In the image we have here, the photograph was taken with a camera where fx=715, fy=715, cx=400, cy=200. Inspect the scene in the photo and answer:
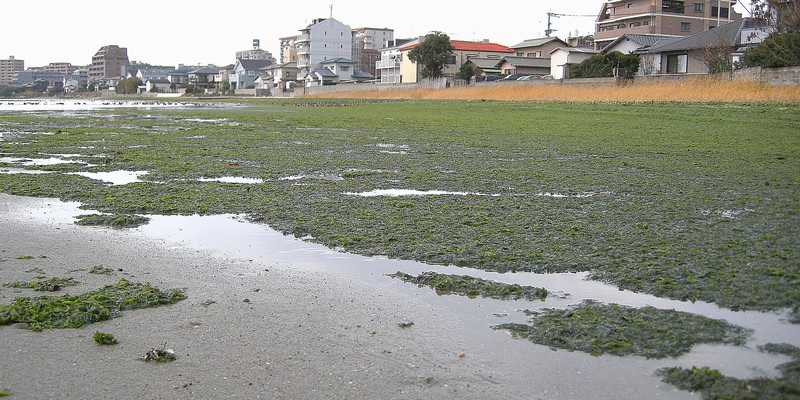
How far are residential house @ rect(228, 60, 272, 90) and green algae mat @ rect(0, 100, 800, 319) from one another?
10417 centimetres

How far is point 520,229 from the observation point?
518 cm

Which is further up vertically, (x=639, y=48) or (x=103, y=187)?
(x=639, y=48)

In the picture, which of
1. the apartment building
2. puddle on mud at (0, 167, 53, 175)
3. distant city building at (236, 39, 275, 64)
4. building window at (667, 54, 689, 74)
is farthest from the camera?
distant city building at (236, 39, 275, 64)

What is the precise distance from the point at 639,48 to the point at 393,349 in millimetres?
51421

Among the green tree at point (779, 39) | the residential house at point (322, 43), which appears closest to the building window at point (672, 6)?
the green tree at point (779, 39)

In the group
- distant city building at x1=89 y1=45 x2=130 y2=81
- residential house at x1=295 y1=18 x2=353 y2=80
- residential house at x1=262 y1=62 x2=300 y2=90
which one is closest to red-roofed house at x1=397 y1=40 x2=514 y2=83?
residential house at x1=295 y1=18 x2=353 y2=80

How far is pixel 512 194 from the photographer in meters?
6.81

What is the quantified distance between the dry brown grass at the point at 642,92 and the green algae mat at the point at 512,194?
719 centimetres

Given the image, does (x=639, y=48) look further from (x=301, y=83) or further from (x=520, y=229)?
(x=301, y=83)

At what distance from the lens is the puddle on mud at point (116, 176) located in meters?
8.07

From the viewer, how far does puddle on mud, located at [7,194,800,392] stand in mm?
2779

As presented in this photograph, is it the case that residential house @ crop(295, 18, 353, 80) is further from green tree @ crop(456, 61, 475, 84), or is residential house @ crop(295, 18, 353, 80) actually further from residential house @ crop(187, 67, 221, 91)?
green tree @ crop(456, 61, 475, 84)

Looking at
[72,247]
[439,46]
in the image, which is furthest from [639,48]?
[72,247]

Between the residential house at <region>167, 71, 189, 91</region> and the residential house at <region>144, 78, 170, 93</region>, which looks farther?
the residential house at <region>167, 71, 189, 91</region>
